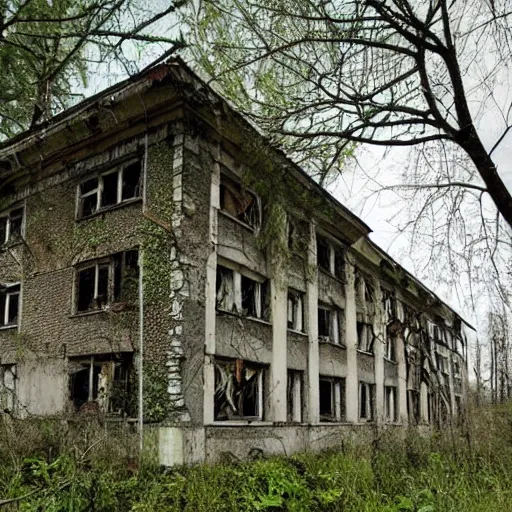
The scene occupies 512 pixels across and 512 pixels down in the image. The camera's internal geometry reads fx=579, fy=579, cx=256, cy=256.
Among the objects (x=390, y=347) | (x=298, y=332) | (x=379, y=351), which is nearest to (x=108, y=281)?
(x=298, y=332)

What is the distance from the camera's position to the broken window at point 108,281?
1235 cm

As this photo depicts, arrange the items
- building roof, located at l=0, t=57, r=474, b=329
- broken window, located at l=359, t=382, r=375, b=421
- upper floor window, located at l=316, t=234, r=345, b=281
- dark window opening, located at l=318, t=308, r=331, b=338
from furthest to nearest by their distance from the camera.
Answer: broken window, located at l=359, t=382, r=375, b=421 < upper floor window, located at l=316, t=234, r=345, b=281 < dark window opening, located at l=318, t=308, r=331, b=338 < building roof, located at l=0, t=57, r=474, b=329

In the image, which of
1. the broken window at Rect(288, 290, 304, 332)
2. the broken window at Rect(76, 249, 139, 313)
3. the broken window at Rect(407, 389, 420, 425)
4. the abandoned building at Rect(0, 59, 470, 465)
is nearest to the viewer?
the abandoned building at Rect(0, 59, 470, 465)

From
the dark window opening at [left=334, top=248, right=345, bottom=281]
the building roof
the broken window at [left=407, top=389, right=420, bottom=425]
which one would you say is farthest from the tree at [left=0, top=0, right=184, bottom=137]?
the broken window at [left=407, top=389, right=420, bottom=425]


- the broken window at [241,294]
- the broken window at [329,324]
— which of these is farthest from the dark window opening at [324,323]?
the broken window at [241,294]

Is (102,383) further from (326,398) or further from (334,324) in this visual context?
(334,324)

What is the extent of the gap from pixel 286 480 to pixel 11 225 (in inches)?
418

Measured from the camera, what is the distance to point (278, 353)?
1433 cm

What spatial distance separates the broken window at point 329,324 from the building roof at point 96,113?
205 inches

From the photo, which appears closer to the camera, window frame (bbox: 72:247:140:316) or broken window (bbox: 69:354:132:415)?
broken window (bbox: 69:354:132:415)

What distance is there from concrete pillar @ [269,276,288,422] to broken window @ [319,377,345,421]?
302 centimetres

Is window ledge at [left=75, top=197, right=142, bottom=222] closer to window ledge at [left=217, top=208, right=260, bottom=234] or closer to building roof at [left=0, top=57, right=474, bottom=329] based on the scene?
window ledge at [left=217, top=208, right=260, bottom=234]

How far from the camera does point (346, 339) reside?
61.3 feet

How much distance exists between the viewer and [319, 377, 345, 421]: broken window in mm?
17203
